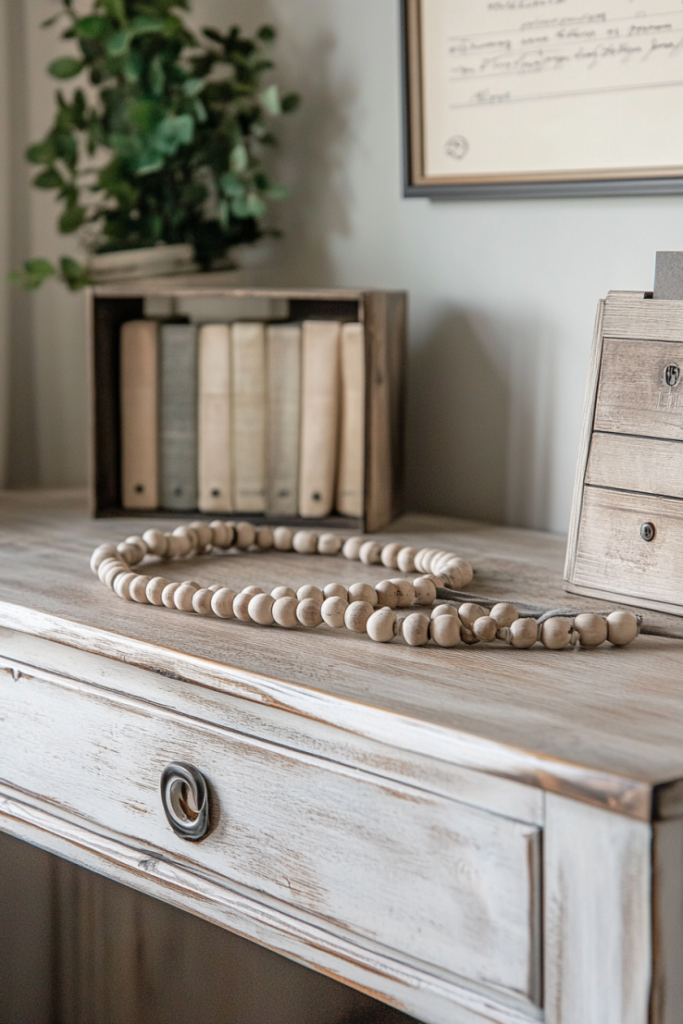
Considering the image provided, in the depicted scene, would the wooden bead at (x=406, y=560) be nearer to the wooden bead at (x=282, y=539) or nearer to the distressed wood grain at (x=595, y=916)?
the wooden bead at (x=282, y=539)

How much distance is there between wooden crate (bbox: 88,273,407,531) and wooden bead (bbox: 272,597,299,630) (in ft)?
1.21

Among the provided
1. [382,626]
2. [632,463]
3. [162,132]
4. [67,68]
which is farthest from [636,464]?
[67,68]

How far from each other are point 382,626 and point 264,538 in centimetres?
36

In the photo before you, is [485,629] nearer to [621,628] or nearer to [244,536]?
[621,628]

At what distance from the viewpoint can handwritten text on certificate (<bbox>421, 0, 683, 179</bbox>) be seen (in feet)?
3.51

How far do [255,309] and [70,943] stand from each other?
2.55 feet

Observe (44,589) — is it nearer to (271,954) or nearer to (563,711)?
(271,954)

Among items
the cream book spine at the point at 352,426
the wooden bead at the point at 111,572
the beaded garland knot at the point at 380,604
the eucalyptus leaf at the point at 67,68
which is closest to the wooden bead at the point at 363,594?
the beaded garland knot at the point at 380,604

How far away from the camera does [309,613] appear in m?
0.83

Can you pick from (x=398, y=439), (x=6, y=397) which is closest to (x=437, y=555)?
(x=398, y=439)

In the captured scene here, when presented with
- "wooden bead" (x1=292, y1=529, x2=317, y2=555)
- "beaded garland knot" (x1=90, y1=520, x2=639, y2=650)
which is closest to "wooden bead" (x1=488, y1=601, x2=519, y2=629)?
"beaded garland knot" (x1=90, y1=520, x2=639, y2=650)

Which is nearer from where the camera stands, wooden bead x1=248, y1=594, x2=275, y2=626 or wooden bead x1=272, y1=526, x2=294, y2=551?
wooden bead x1=248, y1=594, x2=275, y2=626

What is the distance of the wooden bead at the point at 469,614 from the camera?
2.66ft

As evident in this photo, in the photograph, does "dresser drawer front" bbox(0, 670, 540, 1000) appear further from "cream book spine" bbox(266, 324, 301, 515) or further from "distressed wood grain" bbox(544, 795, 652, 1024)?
"cream book spine" bbox(266, 324, 301, 515)
